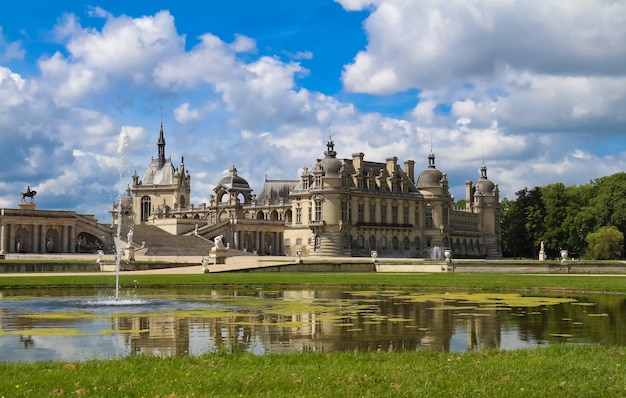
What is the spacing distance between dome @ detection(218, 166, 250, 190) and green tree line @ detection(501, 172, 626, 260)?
131 feet

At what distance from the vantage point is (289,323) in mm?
22719

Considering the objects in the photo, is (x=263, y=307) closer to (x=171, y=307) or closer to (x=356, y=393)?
(x=171, y=307)

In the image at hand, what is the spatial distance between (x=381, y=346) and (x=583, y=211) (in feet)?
316

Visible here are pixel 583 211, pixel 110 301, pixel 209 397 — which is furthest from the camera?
pixel 583 211

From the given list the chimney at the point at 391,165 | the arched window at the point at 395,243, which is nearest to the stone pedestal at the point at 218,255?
the arched window at the point at 395,243

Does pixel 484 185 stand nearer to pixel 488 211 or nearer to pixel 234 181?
pixel 488 211

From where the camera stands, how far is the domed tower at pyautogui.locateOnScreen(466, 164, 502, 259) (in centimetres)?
12575

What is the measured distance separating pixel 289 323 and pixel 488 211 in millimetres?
107850

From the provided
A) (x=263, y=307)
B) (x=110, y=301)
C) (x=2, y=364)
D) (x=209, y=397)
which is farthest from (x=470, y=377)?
(x=110, y=301)

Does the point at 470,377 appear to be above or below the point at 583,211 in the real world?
below

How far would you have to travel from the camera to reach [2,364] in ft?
45.8

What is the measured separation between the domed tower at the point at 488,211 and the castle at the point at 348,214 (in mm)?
153

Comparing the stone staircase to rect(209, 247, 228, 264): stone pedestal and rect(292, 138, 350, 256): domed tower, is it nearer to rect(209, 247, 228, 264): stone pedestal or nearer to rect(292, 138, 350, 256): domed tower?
rect(292, 138, 350, 256): domed tower

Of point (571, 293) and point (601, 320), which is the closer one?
point (601, 320)
